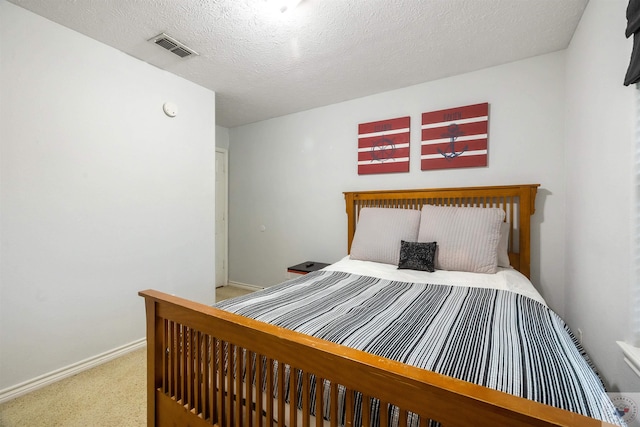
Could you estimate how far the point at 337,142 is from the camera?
326 centimetres

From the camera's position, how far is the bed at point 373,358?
0.64 m

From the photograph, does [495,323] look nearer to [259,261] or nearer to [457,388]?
[457,388]

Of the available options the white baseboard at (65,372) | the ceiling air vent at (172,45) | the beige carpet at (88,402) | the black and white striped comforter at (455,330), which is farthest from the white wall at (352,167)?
the beige carpet at (88,402)

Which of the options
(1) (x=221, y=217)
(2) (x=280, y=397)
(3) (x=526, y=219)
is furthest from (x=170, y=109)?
(3) (x=526, y=219)

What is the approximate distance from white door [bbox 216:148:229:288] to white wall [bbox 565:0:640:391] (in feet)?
13.0

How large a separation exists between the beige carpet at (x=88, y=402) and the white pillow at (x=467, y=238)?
2229mm

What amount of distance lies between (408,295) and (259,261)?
2729 millimetres

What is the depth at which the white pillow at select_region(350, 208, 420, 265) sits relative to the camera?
232 cm

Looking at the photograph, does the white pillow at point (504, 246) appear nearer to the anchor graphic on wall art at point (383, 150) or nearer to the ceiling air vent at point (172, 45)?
the anchor graphic on wall art at point (383, 150)

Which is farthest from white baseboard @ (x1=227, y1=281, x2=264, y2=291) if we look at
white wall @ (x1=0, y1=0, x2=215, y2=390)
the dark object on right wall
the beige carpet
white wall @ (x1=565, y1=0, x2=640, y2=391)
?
the dark object on right wall

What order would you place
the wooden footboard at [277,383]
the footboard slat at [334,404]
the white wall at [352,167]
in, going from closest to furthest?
1. the wooden footboard at [277,383]
2. the footboard slat at [334,404]
3. the white wall at [352,167]

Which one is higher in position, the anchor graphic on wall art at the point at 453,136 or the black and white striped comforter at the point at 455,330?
the anchor graphic on wall art at the point at 453,136

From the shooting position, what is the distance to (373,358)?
2.32ft

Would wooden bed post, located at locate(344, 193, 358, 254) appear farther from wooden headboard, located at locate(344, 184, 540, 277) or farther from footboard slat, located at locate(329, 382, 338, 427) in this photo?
footboard slat, located at locate(329, 382, 338, 427)
